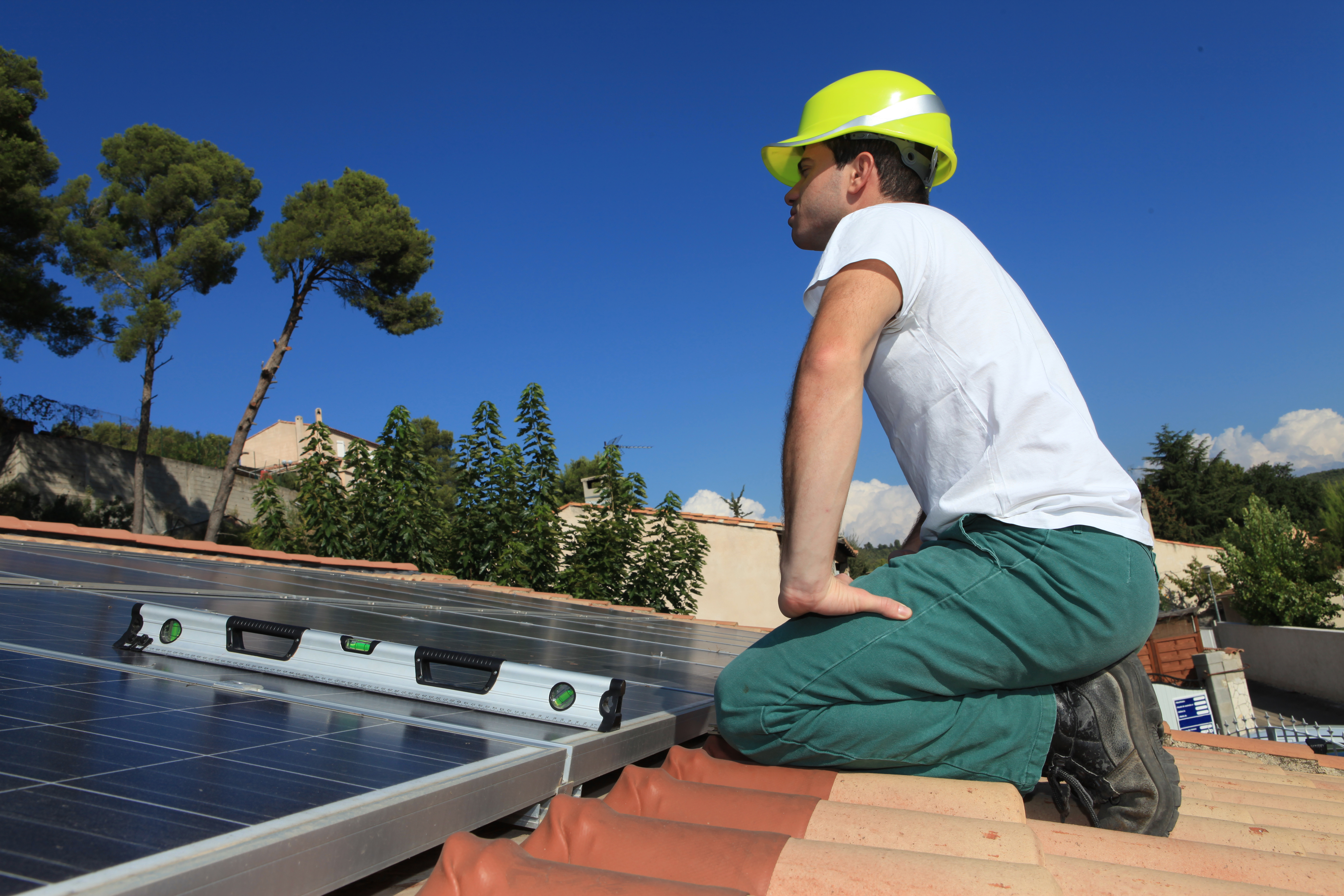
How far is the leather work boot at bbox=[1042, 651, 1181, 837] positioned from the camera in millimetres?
1500

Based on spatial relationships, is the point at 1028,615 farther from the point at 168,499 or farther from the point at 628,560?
the point at 168,499

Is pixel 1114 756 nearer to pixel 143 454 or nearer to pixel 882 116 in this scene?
pixel 882 116

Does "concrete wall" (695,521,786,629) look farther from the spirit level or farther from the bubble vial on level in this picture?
the bubble vial on level

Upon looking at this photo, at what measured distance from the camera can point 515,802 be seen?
1226mm

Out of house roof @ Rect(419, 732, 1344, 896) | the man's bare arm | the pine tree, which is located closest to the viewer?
house roof @ Rect(419, 732, 1344, 896)

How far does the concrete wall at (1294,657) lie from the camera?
21656mm

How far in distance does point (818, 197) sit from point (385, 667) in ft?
4.64

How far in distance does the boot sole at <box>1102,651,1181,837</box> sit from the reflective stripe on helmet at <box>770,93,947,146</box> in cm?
121

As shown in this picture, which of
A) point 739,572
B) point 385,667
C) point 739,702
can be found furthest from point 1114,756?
point 739,572

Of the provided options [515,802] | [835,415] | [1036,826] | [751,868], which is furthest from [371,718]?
[1036,826]

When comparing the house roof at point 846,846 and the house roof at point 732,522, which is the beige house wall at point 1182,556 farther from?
the house roof at point 846,846

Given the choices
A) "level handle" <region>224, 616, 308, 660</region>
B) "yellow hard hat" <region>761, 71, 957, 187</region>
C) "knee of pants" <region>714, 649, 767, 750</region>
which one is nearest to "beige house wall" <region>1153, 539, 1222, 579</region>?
"yellow hard hat" <region>761, 71, 957, 187</region>

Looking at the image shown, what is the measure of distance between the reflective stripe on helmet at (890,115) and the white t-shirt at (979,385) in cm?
26

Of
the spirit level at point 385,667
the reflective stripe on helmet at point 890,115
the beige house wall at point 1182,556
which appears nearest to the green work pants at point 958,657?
the spirit level at point 385,667
